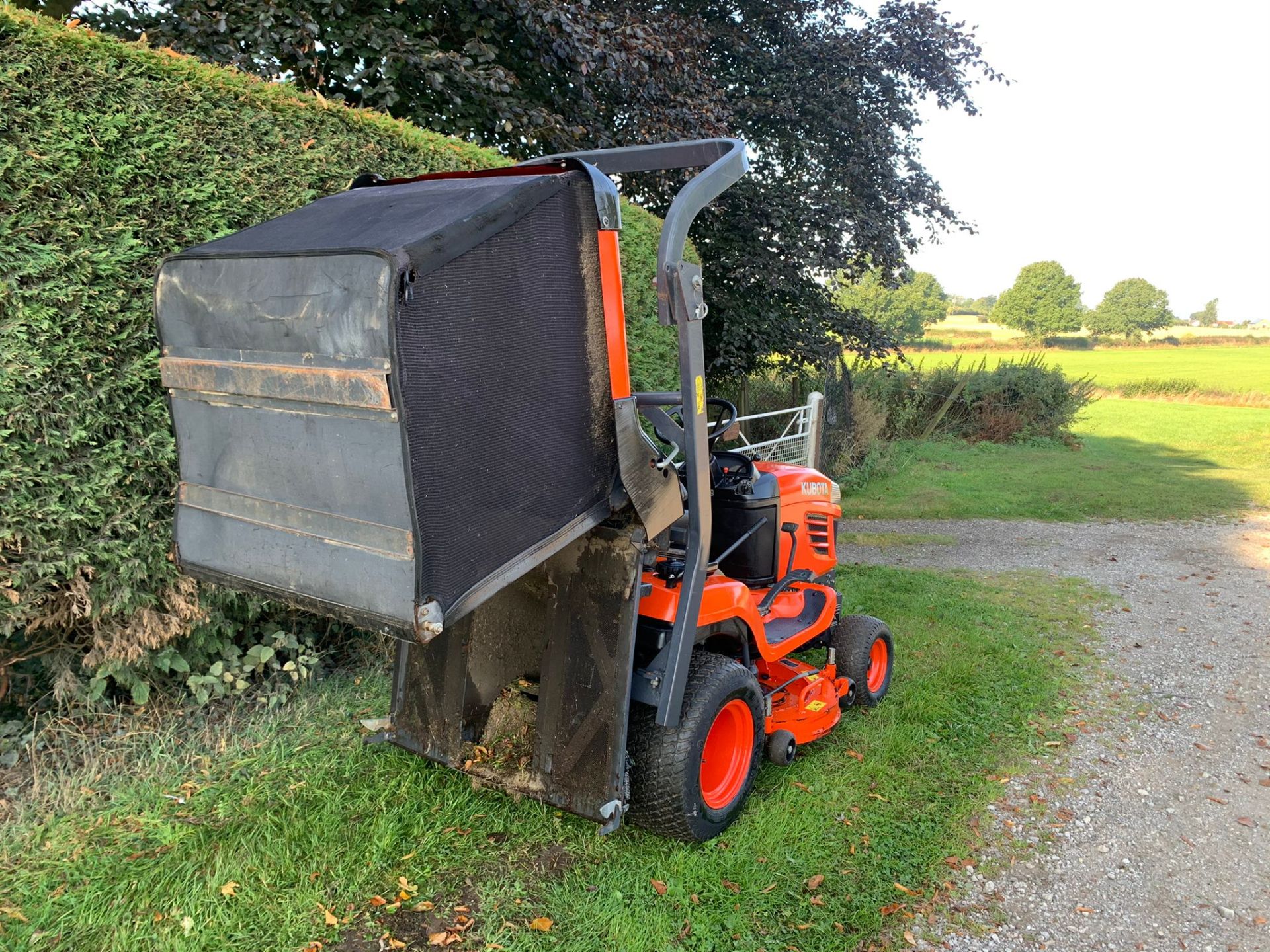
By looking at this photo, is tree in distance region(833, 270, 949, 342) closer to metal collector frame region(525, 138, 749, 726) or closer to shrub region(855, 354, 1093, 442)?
shrub region(855, 354, 1093, 442)

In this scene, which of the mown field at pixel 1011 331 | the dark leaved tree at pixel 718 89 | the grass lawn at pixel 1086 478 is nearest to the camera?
the dark leaved tree at pixel 718 89

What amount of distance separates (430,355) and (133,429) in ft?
6.57

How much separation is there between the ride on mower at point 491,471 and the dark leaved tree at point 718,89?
242 centimetres

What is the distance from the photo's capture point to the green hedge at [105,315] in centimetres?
311

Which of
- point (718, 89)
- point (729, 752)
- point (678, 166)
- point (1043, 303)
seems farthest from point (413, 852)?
point (1043, 303)

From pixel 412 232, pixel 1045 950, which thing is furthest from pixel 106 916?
pixel 1045 950

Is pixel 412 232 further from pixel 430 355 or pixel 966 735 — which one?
pixel 966 735

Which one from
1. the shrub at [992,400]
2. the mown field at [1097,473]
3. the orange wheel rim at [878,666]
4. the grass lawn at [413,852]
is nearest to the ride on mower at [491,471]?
the grass lawn at [413,852]

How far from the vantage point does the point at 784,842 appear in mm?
3373

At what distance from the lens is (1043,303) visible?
5753cm

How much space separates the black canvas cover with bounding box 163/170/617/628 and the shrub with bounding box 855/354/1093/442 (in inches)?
579

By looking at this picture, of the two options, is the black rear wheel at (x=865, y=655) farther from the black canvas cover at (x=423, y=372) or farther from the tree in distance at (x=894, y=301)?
the tree in distance at (x=894, y=301)

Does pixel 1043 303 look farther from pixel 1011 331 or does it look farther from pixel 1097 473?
pixel 1097 473

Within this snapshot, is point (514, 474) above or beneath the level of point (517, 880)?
above
